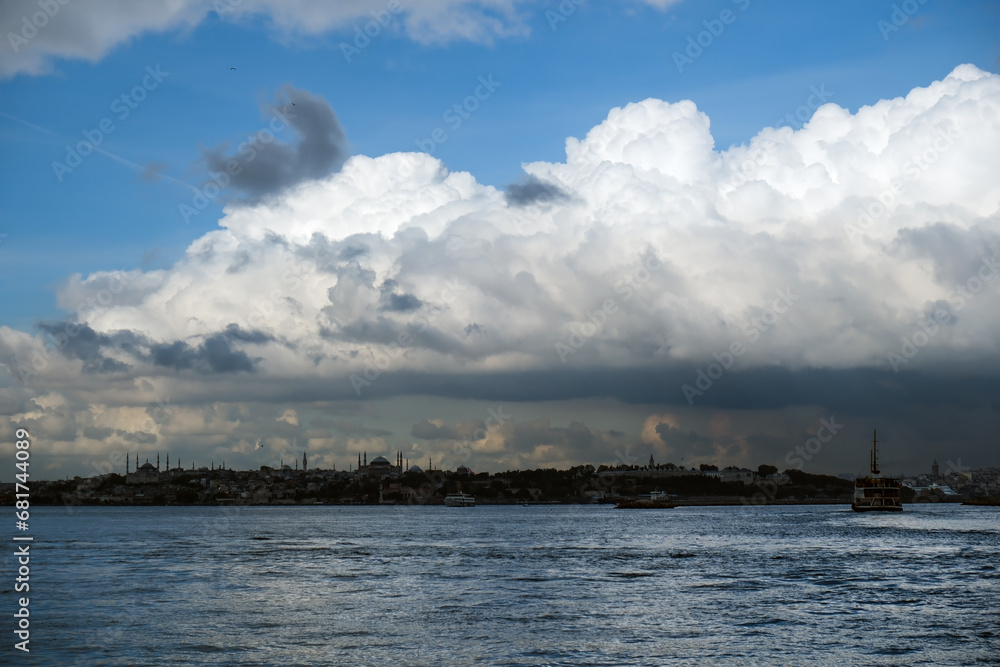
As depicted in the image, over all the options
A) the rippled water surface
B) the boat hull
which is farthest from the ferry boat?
the rippled water surface

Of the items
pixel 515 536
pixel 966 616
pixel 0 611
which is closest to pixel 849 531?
pixel 515 536

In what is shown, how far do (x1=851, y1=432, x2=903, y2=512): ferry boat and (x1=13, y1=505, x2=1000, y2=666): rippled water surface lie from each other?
10587 cm

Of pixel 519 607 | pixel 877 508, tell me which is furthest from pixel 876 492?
pixel 519 607

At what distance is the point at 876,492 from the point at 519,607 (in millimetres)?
163510

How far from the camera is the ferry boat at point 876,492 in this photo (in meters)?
186

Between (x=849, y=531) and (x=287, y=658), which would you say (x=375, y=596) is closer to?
(x=287, y=658)

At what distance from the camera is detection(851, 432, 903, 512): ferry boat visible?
609ft

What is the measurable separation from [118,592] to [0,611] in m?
9.34

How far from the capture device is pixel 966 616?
4106 centimetres

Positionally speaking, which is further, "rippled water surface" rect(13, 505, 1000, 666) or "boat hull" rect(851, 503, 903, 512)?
"boat hull" rect(851, 503, 903, 512)

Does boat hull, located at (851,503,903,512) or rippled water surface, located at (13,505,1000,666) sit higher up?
rippled water surface, located at (13,505,1000,666)

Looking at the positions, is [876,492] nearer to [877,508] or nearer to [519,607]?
[877,508]

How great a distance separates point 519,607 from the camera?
1773 inches

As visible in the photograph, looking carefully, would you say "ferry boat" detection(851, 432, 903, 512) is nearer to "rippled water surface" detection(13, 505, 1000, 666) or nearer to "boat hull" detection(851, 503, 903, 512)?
"boat hull" detection(851, 503, 903, 512)
